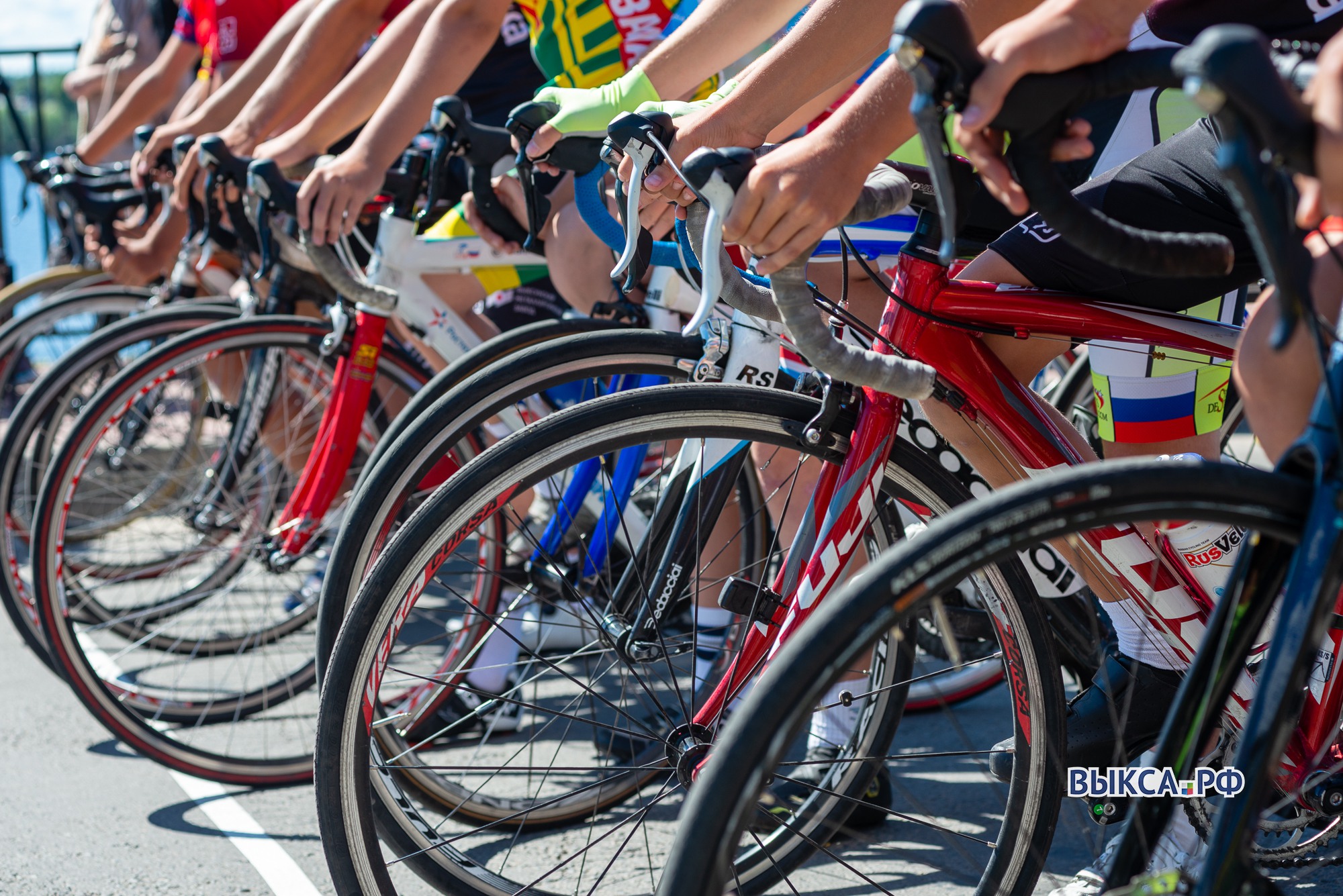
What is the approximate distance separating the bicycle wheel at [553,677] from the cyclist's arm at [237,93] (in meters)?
1.77

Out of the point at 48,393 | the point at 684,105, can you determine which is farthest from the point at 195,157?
the point at 684,105

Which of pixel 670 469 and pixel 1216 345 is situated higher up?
pixel 1216 345

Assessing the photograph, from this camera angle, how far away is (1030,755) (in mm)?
1771

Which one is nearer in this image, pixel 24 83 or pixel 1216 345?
pixel 1216 345

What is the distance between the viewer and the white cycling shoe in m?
1.29

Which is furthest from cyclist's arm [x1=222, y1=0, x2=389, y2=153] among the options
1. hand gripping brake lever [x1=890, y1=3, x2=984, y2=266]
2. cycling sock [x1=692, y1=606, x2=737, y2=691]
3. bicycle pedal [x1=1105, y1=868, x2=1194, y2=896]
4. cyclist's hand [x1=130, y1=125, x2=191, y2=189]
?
bicycle pedal [x1=1105, y1=868, x2=1194, y2=896]

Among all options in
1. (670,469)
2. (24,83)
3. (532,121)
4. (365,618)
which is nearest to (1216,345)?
(670,469)

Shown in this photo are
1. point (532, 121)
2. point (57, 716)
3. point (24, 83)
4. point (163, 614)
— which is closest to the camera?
point (532, 121)

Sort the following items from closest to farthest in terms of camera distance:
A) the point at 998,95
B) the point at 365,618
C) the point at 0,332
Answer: the point at 998,95
the point at 365,618
the point at 0,332

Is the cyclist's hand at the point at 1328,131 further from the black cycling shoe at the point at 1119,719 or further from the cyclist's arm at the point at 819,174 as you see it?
the black cycling shoe at the point at 1119,719

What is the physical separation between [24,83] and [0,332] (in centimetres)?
377

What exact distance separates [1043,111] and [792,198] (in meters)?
0.29

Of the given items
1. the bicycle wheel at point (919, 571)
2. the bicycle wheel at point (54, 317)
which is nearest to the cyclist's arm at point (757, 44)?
the bicycle wheel at point (919, 571)

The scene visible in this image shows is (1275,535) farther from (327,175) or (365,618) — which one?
(327,175)
